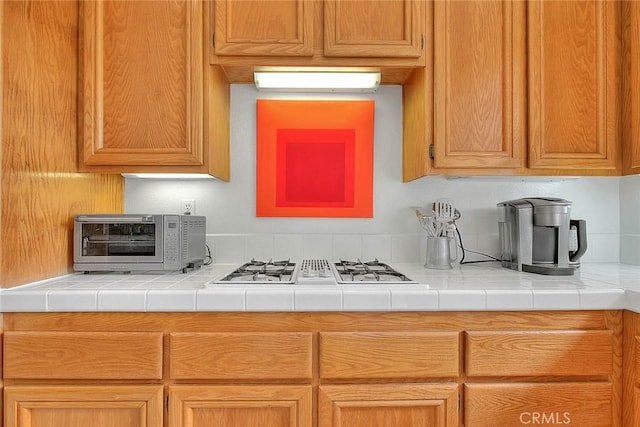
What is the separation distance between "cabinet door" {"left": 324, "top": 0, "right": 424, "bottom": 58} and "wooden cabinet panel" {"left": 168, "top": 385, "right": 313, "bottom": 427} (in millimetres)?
1223

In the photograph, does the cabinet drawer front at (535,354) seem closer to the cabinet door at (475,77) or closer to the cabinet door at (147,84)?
the cabinet door at (475,77)

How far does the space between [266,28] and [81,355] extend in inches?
51.1

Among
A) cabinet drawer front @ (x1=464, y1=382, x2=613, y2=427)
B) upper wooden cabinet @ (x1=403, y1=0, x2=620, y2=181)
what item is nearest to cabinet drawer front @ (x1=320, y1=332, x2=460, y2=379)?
cabinet drawer front @ (x1=464, y1=382, x2=613, y2=427)

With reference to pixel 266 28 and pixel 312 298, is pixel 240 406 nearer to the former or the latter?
pixel 312 298

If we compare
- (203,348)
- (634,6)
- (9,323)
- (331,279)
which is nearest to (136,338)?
(203,348)

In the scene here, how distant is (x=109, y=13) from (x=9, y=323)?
1.15 metres

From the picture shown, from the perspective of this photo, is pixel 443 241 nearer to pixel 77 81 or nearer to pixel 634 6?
pixel 634 6

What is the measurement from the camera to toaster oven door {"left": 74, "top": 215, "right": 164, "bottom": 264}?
143 cm

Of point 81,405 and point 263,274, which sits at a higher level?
point 263,274

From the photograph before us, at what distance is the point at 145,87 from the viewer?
146 centimetres

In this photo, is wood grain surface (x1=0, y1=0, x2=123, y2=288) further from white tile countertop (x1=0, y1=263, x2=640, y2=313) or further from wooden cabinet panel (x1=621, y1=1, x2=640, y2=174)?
wooden cabinet panel (x1=621, y1=1, x2=640, y2=174)

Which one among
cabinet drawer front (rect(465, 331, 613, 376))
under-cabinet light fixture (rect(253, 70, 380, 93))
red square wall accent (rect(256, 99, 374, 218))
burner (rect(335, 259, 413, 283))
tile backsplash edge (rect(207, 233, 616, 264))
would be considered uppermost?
under-cabinet light fixture (rect(253, 70, 380, 93))

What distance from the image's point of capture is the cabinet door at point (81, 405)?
44.8 inches

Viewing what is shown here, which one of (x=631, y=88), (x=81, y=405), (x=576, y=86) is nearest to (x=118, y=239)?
(x=81, y=405)
